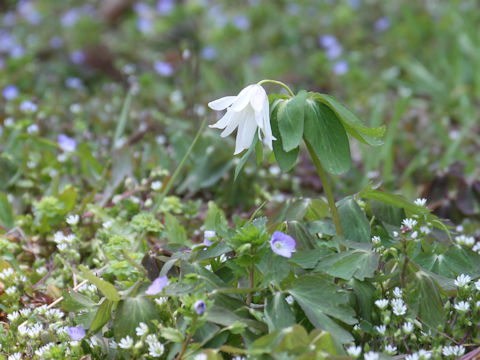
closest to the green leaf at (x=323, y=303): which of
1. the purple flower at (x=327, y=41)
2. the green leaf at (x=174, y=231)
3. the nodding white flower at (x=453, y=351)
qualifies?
the nodding white flower at (x=453, y=351)

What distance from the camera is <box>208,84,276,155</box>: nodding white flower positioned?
4.80 feet

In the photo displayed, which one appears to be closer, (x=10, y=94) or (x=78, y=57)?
(x=10, y=94)

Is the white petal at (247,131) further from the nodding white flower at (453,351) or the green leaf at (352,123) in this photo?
the nodding white flower at (453,351)

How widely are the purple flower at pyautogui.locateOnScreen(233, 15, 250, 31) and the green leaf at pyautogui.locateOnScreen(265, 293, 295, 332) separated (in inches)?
142

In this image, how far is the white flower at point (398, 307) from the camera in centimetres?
150

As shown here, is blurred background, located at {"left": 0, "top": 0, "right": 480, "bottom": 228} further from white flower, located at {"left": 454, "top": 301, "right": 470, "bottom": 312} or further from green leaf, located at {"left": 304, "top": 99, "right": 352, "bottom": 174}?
white flower, located at {"left": 454, "top": 301, "right": 470, "bottom": 312}

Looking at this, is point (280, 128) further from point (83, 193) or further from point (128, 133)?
point (128, 133)

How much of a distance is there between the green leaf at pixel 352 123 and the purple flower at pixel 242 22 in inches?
131

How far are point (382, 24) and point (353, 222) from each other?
132 inches

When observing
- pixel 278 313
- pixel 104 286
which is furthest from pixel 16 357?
pixel 278 313

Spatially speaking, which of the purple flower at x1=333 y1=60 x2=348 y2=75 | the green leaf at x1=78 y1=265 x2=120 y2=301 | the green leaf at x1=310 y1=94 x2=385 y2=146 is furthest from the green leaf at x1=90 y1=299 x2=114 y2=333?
the purple flower at x1=333 y1=60 x2=348 y2=75

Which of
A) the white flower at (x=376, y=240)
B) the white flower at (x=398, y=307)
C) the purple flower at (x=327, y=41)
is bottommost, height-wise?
the purple flower at (x=327, y=41)

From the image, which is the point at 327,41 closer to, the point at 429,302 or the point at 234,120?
the point at 234,120

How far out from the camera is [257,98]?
4.84 ft
